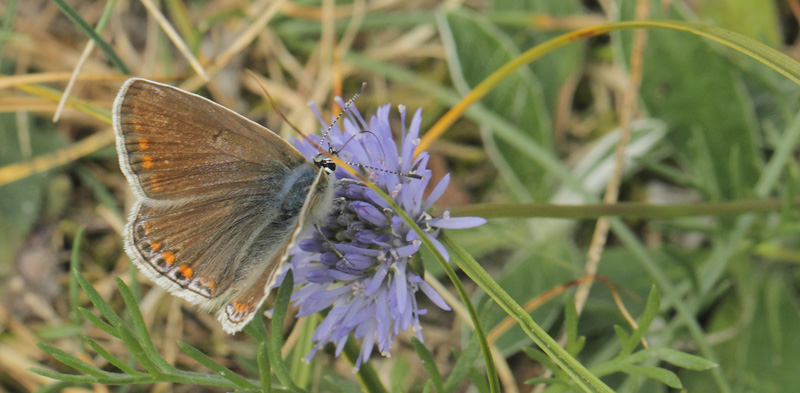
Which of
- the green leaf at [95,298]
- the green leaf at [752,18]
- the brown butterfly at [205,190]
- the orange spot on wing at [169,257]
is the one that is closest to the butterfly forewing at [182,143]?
the brown butterfly at [205,190]

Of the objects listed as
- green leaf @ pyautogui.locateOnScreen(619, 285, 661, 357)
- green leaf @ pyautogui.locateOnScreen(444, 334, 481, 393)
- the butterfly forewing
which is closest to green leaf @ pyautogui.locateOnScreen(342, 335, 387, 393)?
green leaf @ pyautogui.locateOnScreen(444, 334, 481, 393)

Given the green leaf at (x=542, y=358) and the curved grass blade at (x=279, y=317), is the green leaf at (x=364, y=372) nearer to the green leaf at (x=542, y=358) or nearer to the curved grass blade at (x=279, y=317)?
the curved grass blade at (x=279, y=317)

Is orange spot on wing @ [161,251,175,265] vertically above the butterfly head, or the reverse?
the butterfly head

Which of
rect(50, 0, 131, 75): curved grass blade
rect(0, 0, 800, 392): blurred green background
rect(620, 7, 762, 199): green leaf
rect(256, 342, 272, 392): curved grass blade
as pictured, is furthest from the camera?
rect(620, 7, 762, 199): green leaf

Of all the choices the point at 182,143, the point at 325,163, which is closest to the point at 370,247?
the point at 325,163

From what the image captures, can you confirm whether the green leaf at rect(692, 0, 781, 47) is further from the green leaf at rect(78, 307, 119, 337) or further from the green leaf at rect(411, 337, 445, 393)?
the green leaf at rect(78, 307, 119, 337)

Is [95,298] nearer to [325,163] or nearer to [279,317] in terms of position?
[279,317]

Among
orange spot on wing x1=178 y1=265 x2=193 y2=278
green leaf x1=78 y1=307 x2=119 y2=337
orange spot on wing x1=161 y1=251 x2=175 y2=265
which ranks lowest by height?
green leaf x1=78 y1=307 x2=119 y2=337

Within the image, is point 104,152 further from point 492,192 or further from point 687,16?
point 687,16
